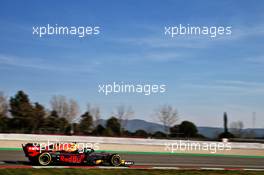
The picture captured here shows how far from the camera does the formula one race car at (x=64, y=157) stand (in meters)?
14.9

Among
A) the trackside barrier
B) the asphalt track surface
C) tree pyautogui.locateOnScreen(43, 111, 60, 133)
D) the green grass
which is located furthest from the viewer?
tree pyautogui.locateOnScreen(43, 111, 60, 133)

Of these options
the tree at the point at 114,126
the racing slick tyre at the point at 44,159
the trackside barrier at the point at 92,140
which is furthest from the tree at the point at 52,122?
the racing slick tyre at the point at 44,159

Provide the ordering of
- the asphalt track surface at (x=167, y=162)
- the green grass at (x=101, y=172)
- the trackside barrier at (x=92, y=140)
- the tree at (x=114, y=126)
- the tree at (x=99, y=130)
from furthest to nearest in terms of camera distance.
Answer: the tree at (x=99, y=130) → the tree at (x=114, y=126) → the trackside barrier at (x=92, y=140) → the asphalt track surface at (x=167, y=162) → the green grass at (x=101, y=172)

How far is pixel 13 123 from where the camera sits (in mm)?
36031

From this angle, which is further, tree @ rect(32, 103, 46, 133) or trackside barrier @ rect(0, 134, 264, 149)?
tree @ rect(32, 103, 46, 133)

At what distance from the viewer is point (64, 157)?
49.7 ft

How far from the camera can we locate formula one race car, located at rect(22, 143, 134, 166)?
1488cm

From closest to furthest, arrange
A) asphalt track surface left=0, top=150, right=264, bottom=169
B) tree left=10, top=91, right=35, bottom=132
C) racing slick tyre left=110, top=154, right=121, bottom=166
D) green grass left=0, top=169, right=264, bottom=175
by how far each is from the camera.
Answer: green grass left=0, top=169, right=264, bottom=175
racing slick tyre left=110, top=154, right=121, bottom=166
asphalt track surface left=0, top=150, right=264, bottom=169
tree left=10, top=91, right=35, bottom=132

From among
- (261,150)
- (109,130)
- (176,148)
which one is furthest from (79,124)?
(261,150)

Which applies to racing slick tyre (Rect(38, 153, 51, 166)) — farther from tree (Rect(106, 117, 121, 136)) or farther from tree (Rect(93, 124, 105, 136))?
tree (Rect(93, 124, 105, 136))

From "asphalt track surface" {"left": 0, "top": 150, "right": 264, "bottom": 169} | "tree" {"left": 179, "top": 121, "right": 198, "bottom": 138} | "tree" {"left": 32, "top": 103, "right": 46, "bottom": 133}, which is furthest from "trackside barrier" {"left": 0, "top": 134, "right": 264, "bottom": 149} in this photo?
"tree" {"left": 32, "top": 103, "right": 46, "bottom": 133}

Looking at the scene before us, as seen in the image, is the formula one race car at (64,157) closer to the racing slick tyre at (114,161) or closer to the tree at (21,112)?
the racing slick tyre at (114,161)

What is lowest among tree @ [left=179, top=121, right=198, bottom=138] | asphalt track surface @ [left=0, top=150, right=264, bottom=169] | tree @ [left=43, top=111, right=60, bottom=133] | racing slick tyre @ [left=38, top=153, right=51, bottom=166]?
asphalt track surface @ [left=0, top=150, right=264, bottom=169]

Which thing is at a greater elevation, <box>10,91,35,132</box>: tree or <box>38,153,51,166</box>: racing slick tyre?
<box>10,91,35,132</box>: tree
